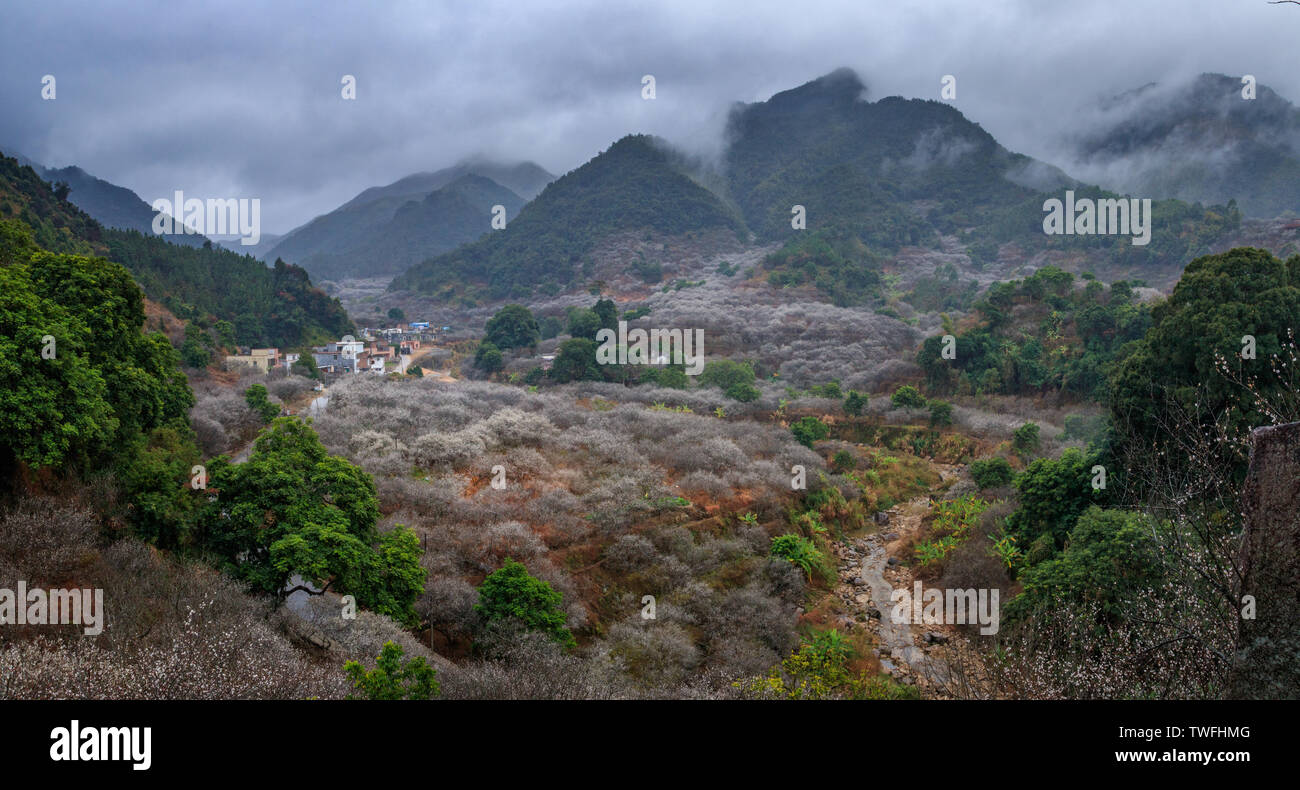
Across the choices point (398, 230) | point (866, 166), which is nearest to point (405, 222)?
point (398, 230)

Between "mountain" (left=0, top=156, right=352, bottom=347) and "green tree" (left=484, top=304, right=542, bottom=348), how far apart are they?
45.5 ft

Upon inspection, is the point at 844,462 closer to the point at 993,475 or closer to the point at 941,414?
the point at 993,475

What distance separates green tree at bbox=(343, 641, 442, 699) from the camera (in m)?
A: 6.87

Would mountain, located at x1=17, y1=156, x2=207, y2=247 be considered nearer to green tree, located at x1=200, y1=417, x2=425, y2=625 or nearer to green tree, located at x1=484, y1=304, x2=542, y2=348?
green tree, located at x1=484, y1=304, x2=542, y2=348

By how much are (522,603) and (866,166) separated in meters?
119

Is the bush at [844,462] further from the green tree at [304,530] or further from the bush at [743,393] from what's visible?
the green tree at [304,530]

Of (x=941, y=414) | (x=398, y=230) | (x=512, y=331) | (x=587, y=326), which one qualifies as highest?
(x=398, y=230)

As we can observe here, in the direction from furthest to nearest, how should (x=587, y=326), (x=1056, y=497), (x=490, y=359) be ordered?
1. (x=490, y=359)
2. (x=587, y=326)
3. (x=1056, y=497)

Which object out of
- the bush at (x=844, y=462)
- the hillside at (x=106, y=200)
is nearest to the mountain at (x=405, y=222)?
the hillside at (x=106, y=200)

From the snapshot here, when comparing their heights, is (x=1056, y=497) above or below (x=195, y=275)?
below

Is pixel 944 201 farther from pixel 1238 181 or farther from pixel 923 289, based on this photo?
pixel 923 289

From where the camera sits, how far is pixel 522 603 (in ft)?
37.2

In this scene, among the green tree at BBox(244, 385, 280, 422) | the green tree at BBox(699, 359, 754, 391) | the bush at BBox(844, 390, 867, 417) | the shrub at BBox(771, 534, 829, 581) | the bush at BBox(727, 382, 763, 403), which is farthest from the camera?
the green tree at BBox(699, 359, 754, 391)

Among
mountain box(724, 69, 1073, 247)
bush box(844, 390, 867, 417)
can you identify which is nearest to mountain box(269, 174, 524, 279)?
mountain box(724, 69, 1073, 247)
